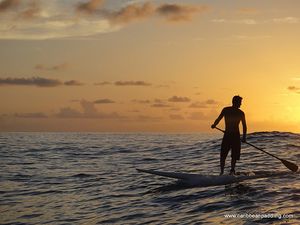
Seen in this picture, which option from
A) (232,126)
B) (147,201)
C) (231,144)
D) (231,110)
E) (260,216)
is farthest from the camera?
(231,144)

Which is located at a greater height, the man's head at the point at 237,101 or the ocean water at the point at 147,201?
the man's head at the point at 237,101

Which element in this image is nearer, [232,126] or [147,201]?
[147,201]

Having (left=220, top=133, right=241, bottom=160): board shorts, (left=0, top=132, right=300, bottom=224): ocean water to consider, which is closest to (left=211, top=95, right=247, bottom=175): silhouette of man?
(left=220, top=133, right=241, bottom=160): board shorts

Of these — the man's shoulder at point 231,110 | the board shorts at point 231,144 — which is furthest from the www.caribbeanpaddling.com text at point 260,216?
the man's shoulder at point 231,110

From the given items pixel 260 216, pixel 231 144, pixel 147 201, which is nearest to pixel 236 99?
pixel 231 144

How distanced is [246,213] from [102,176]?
1267 centimetres

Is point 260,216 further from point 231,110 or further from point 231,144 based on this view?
point 231,110

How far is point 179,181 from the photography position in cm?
1691

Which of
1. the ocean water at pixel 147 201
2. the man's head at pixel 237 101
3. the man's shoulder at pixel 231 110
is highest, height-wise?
the man's head at pixel 237 101

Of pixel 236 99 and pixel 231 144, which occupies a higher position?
pixel 236 99

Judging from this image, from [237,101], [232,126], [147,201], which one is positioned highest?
[237,101]

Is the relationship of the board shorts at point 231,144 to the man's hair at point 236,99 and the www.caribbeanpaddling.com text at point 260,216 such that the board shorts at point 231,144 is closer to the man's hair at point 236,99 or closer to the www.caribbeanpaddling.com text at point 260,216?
the man's hair at point 236,99

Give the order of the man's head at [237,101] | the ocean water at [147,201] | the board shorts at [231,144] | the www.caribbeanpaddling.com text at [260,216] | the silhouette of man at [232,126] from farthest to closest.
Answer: the board shorts at [231,144] → the silhouette of man at [232,126] → the man's head at [237,101] → the ocean water at [147,201] → the www.caribbeanpaddling.com text at [260,216]

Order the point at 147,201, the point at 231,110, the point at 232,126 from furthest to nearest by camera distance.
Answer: the point at 232,126 < the point at 231,110 < the point at 147,201
